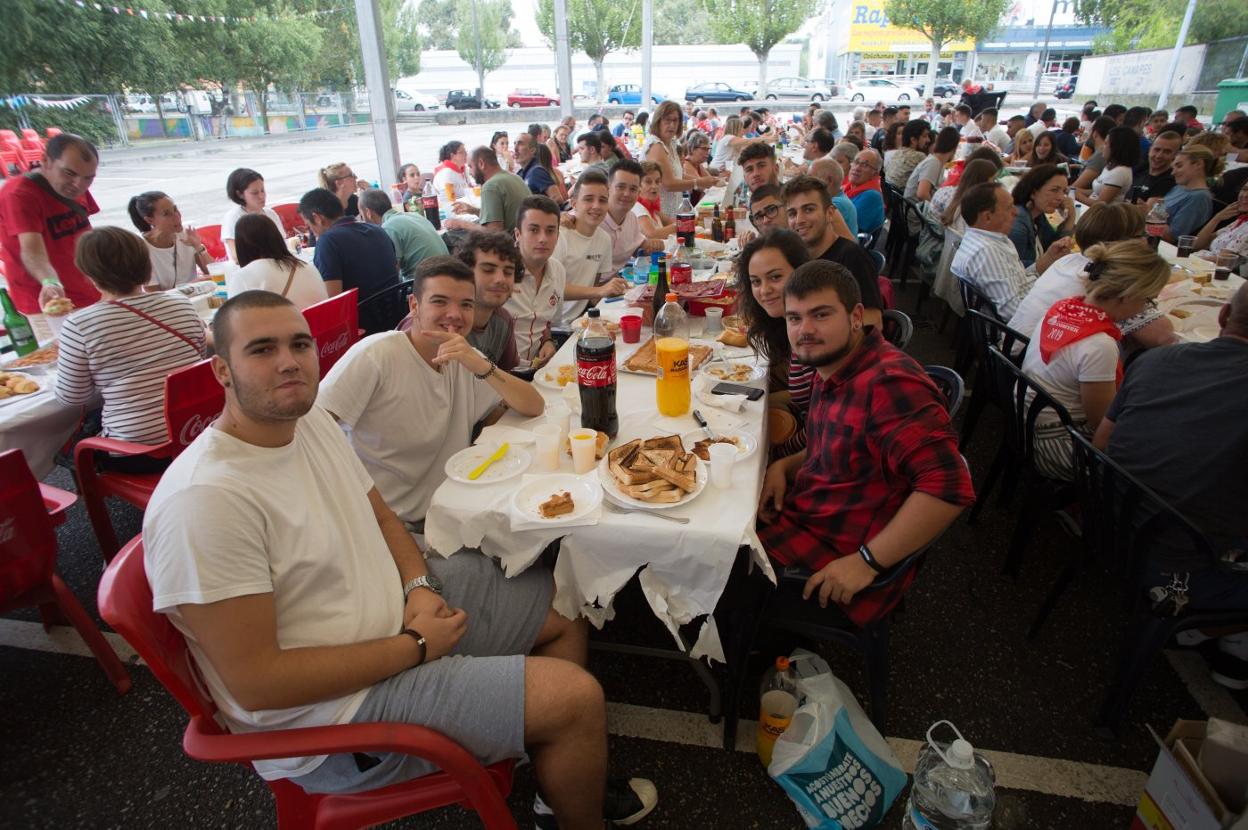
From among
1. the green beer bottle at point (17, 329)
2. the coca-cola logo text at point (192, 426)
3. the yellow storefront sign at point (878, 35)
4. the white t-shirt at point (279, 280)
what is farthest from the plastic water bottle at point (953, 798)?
the yellow storefront sign at point (878, 35)

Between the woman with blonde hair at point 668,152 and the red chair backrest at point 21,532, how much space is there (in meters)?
6.23

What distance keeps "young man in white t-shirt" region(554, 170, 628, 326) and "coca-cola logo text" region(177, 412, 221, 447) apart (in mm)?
2132

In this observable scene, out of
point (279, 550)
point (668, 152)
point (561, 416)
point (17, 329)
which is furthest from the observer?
point (668, 152)

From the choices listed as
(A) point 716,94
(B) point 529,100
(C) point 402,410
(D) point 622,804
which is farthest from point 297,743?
(B) point 529,100

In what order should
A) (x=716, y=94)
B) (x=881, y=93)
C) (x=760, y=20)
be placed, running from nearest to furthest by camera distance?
(x=881, y=93), (x=716, y=94), (x=760, y=20)

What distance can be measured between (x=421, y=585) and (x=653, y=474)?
0.74 m

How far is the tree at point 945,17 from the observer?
1096 inches

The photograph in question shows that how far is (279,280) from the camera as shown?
3.46 metres

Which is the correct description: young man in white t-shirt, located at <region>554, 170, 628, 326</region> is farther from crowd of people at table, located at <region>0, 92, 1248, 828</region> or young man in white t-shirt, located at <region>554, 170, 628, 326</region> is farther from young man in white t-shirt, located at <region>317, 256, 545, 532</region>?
young man in white t-shirt, located at <region>317, 256, 545, 532</region>

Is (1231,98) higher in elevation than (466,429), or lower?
higher

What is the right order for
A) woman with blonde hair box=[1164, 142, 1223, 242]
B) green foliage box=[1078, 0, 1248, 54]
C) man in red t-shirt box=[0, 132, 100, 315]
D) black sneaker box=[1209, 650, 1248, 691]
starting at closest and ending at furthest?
black sneaker box=[1209, 650, 1248, 691] → man in red t-shirt box=[0, 132, 100, 315] → woman with blonde hair box=[1164, 142, 1223, 242] → green foliage box=[1078, 0, 1248, 54]

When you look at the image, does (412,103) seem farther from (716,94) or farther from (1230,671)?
(1230,671)

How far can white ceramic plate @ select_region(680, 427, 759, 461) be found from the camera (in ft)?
6.61

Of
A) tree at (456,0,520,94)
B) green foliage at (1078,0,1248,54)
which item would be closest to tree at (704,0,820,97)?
tree at (456,0,520,94)
